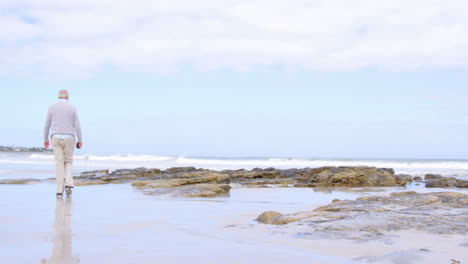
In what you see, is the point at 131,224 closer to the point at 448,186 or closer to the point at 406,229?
the point at 406,229

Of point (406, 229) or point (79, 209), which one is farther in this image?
point (79, 209)

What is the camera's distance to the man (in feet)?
25.1

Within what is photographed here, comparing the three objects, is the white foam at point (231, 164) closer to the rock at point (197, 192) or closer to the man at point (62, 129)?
the rock at point (197, 192)

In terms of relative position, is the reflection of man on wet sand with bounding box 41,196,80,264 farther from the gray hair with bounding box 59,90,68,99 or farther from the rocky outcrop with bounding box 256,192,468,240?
the gray hair with bounding box 59,90,68,99

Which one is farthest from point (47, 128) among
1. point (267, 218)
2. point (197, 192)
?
point (267, 218)

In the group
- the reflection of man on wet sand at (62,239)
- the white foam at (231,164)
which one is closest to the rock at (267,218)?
the reflection of man on wet sand at (62,239)

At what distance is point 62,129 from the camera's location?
764 cm

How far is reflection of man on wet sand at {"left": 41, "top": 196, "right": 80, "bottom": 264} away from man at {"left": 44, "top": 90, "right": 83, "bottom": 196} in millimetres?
1990

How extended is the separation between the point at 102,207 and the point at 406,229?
404 centimetres

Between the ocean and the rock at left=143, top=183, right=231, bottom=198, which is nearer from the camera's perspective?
the rock at left=143, top=183, right=231, bottom=198

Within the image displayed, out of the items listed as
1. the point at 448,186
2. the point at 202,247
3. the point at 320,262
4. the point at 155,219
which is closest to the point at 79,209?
the point at 155,219

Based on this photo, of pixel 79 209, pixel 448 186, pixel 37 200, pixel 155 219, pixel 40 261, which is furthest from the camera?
pixel 448 186

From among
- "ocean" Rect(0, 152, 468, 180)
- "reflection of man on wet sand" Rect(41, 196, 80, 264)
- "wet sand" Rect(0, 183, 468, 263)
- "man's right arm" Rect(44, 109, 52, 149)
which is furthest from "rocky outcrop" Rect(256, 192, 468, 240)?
"ocean" Rect(0, 152, 468, 180)

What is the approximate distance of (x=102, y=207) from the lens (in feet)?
20.1
